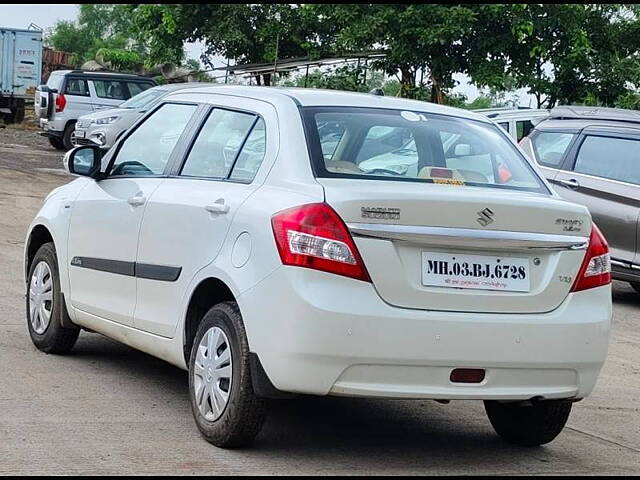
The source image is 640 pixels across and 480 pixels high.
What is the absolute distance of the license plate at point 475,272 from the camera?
567cm

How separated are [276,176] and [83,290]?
195cm

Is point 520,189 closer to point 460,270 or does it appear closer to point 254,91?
point 460,270

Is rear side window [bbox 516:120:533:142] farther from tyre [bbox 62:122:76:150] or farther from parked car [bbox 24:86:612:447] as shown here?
tyre [bbox 62:122:76:150]

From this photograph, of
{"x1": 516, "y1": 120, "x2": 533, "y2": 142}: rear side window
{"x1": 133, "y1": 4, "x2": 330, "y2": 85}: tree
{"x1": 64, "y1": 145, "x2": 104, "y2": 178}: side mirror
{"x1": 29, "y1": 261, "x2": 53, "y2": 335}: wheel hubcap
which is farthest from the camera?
{"x1": 133, "y1": 4, "x2": 330, "y2": 85}: tree

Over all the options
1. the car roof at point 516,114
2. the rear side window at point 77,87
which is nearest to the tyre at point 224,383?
Result: the car roof at point 516,114

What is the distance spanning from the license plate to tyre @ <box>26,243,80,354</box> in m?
2.90

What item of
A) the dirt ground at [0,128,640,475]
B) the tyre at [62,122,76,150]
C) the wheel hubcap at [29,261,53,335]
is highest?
the wheel hubcap at [29,261,53,335]

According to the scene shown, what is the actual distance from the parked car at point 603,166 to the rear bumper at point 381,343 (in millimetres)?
7116

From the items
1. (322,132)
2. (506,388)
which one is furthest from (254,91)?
(506,388)

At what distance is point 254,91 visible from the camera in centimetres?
678

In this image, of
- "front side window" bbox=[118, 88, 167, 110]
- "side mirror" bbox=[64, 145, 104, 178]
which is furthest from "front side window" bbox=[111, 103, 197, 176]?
"front side window" bbox=[118, 88, 167, 110]

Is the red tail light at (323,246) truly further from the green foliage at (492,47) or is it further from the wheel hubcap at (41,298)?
the green foliage at (492,47)

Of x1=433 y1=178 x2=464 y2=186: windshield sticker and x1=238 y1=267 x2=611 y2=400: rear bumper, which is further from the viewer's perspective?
x1=433 y1=178 x2=464 y2=186: windshield sticker

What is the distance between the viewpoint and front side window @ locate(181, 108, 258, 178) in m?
6.54
